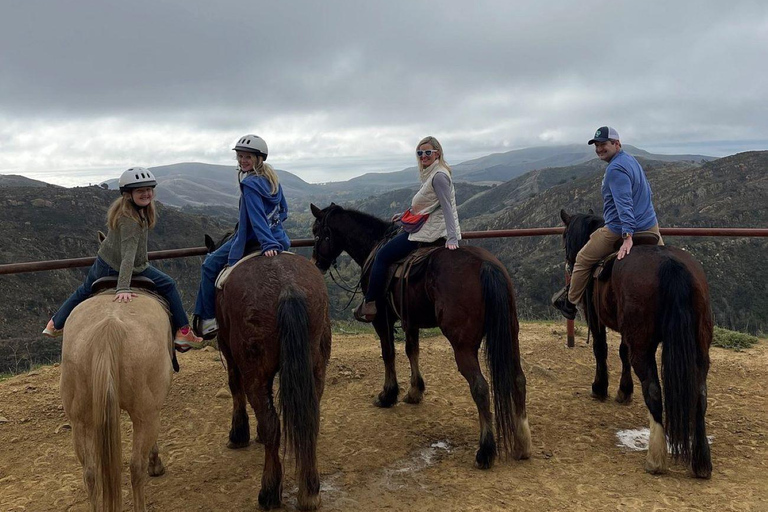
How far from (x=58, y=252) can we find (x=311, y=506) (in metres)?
42.9

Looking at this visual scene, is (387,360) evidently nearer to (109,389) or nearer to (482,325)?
(482,325)

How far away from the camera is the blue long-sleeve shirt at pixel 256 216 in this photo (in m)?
4.20

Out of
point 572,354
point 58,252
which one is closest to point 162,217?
point 58,252

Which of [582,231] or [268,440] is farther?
[582,231]

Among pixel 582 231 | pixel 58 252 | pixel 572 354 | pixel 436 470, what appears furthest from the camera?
pixel 58 252

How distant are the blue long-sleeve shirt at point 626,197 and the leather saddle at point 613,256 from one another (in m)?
0.10

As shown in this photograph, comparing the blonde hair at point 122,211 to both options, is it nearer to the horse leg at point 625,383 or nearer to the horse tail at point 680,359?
the horse tail at point 680,359

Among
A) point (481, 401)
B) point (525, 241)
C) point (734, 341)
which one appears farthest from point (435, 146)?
point (525, 241)

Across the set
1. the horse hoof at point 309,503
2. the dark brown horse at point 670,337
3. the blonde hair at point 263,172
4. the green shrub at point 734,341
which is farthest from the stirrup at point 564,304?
the horse hoof at point 309,503

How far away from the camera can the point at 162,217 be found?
48844mm

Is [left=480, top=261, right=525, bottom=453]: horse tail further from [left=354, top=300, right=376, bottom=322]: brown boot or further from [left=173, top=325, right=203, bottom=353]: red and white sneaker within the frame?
[left=173, top=325, right=203, bottom=353]: red and white sneaker

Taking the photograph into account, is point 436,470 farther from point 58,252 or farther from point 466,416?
point 58,252

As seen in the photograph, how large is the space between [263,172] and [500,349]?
2546 mm

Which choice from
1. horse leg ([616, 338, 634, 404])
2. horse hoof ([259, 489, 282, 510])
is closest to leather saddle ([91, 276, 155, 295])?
horse hoof ([259, 489, 282, 510])
